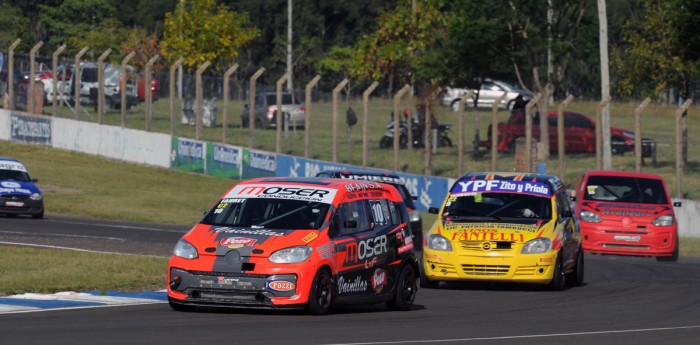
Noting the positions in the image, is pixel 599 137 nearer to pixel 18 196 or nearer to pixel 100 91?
pixel 18 196

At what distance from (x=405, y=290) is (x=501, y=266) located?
2.59 m

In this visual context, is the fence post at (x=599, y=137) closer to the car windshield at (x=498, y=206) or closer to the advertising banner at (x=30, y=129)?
the car windshield at (x=498, y=206)

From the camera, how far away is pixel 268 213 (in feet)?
46.7

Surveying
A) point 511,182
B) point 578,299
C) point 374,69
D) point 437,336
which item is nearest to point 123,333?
point 437,336

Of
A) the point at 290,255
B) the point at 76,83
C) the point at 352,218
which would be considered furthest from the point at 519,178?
the point at 76,83

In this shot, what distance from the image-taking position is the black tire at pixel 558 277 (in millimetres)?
17578

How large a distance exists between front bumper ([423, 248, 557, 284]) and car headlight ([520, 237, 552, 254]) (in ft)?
0.17

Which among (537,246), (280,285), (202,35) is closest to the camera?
(280,285)

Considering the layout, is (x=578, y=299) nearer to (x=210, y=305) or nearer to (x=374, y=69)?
(x=210, y=305)

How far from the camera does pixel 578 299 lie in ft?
55.2

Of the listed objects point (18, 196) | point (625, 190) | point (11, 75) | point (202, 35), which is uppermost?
point (202, 35)

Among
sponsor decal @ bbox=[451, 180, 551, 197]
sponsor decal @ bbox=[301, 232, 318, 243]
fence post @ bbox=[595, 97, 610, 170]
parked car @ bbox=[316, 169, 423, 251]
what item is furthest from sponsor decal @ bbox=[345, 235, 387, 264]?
fence post @ bbox=[595, 97, 610, 170]

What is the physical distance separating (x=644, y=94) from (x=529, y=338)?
111 feet

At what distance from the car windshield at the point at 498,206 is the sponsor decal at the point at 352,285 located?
14.0 feet
